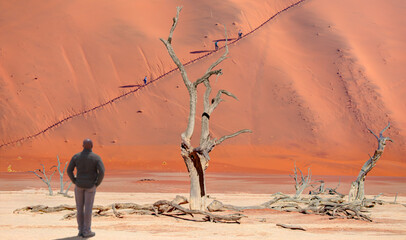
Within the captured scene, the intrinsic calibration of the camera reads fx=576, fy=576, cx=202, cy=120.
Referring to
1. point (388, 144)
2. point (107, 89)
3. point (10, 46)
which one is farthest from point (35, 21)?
point (388, 144)

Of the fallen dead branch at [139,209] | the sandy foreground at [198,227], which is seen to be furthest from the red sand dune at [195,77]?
the sandy foreground at [198,227]

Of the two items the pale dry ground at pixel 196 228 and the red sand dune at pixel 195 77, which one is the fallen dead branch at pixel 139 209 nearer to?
the pale dry ground at pixel 196 228

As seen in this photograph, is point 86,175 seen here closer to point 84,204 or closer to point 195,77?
point 84,204

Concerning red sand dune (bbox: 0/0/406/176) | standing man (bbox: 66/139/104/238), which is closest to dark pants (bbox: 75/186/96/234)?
standing man (bbox: 66/139/104/238)

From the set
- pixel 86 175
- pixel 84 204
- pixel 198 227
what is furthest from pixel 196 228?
pixel 86 175

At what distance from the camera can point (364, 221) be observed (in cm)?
1246

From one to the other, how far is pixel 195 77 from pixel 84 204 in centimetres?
4131

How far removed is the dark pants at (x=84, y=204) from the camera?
7.67m

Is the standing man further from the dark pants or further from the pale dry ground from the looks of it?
the pale dry ground

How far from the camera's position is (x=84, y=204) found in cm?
776

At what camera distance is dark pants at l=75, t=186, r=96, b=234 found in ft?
25.2

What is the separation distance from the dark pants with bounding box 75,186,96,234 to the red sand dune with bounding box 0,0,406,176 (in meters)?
33.9

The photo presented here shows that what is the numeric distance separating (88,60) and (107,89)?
3455 millimetres

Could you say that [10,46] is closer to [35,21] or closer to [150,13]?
[35,21]
